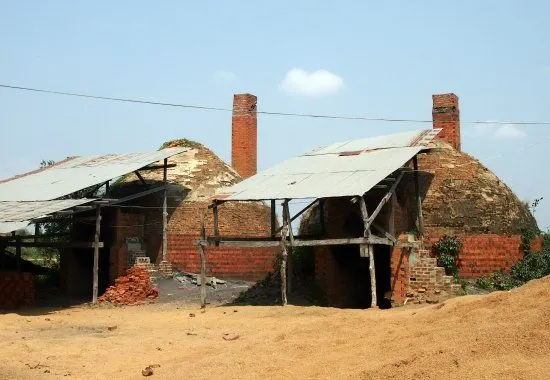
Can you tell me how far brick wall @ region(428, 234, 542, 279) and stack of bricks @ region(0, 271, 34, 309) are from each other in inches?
425

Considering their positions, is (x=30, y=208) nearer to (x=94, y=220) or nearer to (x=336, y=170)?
(x=94, y=220)

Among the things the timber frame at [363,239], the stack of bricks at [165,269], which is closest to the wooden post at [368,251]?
the timber frame at [363,239]

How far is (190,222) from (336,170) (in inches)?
280

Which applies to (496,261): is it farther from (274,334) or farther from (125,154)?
(125,154)

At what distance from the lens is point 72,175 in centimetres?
2161

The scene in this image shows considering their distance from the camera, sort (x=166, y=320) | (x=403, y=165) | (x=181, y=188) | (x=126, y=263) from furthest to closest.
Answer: (x=181, y=188) < (x=126, y=263) < (x=403, y=165) < (x=166, y=320)


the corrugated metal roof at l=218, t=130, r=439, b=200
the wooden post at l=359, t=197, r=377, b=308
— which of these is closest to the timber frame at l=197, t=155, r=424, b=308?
the wooden post at l=359, t=197, r=377, b=308

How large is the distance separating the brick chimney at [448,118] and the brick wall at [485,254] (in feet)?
16.4

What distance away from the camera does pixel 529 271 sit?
55.3 ft

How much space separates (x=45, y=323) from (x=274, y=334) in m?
6.38

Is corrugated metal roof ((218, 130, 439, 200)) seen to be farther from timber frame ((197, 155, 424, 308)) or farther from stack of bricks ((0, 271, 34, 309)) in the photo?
stack of bricks ((0, 271, 34, 309))

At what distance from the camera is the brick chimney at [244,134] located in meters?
26.7

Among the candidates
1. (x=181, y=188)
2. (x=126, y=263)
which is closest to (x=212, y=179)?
(x=181, y=188)

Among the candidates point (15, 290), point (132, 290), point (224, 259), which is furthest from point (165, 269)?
point (15, 290)
